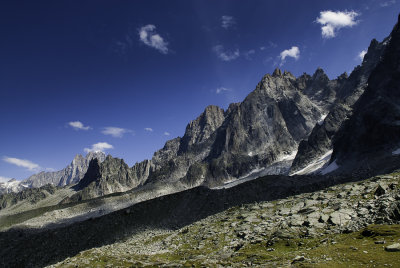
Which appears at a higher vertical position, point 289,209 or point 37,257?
point 289,209

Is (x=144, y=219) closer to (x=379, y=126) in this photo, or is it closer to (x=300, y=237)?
(x=300, y=237)

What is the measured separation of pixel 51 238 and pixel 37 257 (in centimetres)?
561

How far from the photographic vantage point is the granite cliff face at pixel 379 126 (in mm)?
156062

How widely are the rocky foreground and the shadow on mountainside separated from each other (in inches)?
783

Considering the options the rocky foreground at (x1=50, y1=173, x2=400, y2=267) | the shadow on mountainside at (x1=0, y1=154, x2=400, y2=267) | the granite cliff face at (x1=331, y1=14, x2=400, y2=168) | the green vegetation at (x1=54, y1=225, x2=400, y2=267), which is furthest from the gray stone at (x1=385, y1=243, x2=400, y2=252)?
the granite cliff face at (x1=331, y1=14, x2=400, y2=168)

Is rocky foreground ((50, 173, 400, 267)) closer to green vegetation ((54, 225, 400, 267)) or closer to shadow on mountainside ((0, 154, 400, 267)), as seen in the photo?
green vegetation ((54, 225, 400, 267))

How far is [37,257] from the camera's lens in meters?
55.9

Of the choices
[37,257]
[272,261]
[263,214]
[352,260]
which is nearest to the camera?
[352,260]

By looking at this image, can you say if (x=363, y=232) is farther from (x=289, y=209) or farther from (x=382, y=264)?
(x=289, y=209)

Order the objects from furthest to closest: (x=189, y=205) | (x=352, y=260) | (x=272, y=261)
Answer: (x=189, y=205) → (x=272, y=261) → (x=352, y=260)

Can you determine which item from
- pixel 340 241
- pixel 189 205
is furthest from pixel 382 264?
pixel 189 205

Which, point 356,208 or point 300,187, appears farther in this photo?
point 300,187

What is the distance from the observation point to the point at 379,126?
167 m

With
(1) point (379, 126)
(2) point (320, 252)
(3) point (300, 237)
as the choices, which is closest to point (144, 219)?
(3) point (300, 237)
